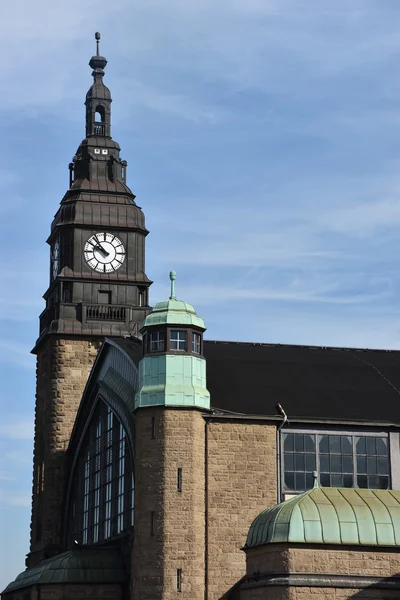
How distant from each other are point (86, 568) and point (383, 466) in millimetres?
14347

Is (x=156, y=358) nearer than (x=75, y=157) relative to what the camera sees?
Yes

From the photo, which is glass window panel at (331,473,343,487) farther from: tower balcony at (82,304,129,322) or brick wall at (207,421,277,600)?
tower balcony at (82,304,129,322)

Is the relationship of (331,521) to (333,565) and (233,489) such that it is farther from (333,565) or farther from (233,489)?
(233,489)

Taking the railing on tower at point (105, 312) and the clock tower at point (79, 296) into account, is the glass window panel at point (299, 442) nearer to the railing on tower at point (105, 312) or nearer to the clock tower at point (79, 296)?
the clock tower at point (79, 296)

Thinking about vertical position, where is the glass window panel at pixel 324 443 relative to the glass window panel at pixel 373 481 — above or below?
above

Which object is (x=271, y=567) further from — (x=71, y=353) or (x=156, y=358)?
(x=71, y=353)

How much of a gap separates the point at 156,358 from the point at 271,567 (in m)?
13.3

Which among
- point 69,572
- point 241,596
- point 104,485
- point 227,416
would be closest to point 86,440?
point 104,485

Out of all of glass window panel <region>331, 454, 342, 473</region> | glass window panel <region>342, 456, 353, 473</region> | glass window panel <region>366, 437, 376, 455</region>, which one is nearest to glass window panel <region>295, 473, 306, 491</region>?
glass window panel <region>331, 454, 342, 473</region>

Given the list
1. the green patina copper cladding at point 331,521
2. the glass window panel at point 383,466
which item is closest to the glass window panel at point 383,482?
the glass window panel at point 383,466

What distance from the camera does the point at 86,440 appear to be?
7944cm

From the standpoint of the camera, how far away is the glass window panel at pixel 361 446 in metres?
66.4

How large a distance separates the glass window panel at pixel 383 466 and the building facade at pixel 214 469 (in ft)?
0.15

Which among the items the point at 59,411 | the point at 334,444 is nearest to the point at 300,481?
the point at 334,444
